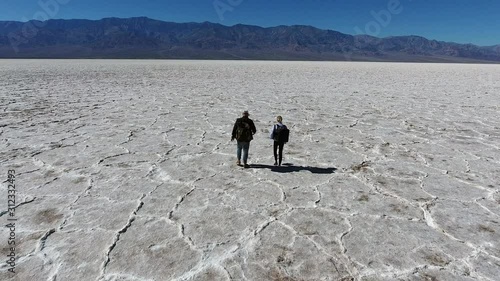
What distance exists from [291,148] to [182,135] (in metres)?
2.15

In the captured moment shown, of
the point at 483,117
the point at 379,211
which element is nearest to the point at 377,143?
the point at 379,211

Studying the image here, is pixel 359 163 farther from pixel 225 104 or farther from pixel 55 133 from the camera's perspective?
pixel 225 104

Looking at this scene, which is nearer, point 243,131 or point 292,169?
point 243,131

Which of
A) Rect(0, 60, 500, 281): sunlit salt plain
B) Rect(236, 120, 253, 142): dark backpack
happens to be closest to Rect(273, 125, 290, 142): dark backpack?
Rect(236, 120, 253, 142): dark backpack

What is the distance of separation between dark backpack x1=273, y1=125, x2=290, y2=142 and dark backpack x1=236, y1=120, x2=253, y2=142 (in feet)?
1.13

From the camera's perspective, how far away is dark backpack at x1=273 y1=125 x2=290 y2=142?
186 inches

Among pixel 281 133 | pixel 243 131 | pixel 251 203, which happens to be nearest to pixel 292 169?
pixel 281 133

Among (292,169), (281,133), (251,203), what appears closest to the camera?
(251,203)

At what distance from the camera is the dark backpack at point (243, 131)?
4.74 meters

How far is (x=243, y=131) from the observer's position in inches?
187

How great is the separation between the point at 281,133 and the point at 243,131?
1.65 ft

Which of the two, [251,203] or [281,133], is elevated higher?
[281,133]

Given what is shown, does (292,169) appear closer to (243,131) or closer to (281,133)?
(281,133)

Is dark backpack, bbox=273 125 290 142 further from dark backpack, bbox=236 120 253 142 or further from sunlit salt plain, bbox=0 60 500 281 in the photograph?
sunlit salt plain, bbox=0 60 500 281
